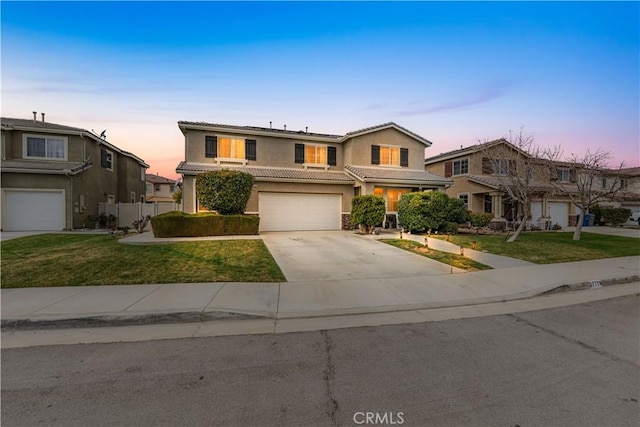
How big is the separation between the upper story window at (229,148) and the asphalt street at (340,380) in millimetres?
14881

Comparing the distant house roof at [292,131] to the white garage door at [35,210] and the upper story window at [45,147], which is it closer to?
the upper story window at [45,147]

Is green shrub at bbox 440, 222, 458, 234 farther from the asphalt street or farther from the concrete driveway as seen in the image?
the asphalt street

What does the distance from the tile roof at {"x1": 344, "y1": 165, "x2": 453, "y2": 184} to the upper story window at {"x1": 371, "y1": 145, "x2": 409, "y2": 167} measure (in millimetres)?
560

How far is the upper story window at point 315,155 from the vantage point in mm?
18809

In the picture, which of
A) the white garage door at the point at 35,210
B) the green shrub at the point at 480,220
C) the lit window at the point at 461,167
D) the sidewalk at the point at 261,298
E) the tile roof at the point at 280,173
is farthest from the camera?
the lit window at the point at 461,167

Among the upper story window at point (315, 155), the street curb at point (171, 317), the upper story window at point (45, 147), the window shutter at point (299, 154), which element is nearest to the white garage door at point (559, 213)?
the upper story window at point (315, 155)

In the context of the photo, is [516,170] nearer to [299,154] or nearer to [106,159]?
[299,154]

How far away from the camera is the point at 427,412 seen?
8.27 ft

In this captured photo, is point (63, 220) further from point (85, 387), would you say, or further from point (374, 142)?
point (374, 142)

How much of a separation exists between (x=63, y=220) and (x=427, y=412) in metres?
21.1

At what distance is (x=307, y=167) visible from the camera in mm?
18844

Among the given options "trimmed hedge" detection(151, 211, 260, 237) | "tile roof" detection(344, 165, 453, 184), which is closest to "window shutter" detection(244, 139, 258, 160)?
"trimmed hedge" detection(151, 211, 260, 237)

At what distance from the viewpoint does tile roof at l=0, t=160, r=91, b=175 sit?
15.5 m

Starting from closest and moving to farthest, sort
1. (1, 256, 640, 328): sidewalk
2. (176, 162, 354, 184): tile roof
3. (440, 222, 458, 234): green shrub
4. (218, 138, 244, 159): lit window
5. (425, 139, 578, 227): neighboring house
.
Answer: (1, 256, 640, 328): sidewalk, (440, 222, 458, 234): green shrub, (176, 162, 354, 184): tile roof, (218, 138, 244, 159): lit window, (425, 139, 578, 227): neighboring house
